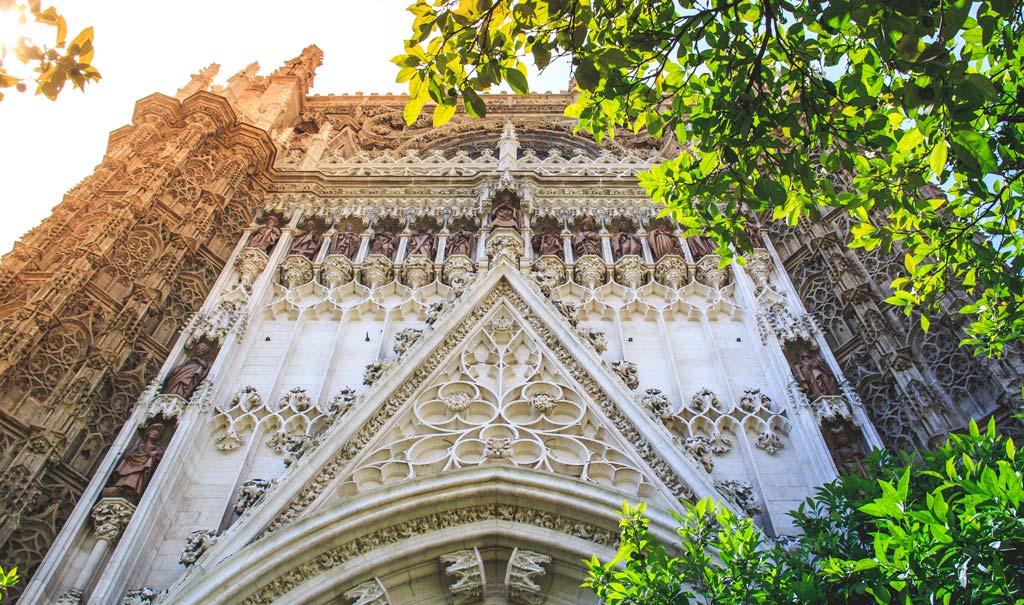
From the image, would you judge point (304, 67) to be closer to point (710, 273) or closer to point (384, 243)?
point (384, 243)

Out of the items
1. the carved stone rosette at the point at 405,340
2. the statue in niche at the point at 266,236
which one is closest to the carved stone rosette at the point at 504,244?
the carved stone rosette at the point at 405,340

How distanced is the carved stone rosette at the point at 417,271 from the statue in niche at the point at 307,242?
1.65 meters

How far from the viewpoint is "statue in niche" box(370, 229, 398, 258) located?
514 inches

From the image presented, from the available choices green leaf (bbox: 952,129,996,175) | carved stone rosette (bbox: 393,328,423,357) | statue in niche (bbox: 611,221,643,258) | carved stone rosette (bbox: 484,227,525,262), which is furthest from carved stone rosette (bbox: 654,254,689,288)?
green leaf (bbox: 952,129,996,175)

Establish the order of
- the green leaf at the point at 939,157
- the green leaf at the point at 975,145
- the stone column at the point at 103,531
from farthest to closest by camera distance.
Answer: the stone column at the point at 103,531, the green leaf at the point at 975,145, the green leaf at the point at 939,157

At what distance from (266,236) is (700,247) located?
22.9 ft

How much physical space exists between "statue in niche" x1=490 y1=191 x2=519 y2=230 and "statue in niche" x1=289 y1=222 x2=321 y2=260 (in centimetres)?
292

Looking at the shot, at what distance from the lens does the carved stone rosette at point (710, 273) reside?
474 inches

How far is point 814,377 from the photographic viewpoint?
31.1 feet

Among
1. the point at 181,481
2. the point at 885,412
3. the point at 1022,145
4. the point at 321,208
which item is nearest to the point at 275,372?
the point at 181,481

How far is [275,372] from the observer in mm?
10336

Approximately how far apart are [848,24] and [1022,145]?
1.69 metres

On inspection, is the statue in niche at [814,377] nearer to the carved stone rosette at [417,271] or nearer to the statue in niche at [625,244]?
the statue in niche at [625,244]

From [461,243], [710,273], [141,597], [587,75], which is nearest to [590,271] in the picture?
[710,273]
